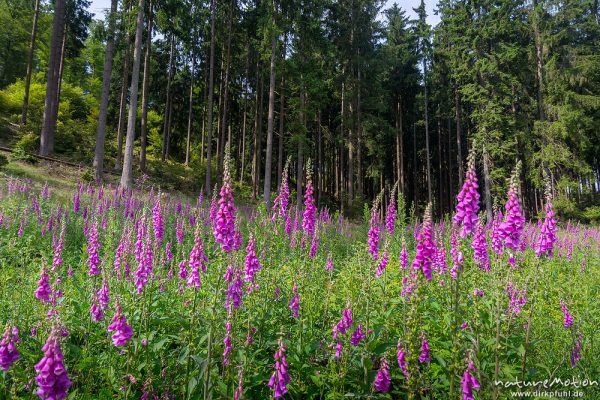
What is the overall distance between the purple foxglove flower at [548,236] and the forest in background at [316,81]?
16265 millimetres

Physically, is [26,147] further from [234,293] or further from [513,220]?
[513,220]

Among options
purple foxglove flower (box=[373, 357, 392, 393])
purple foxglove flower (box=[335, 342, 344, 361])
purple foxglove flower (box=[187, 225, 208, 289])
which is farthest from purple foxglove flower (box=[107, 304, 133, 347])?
purple foxglove flower (box=[373, 357, 392, 393])

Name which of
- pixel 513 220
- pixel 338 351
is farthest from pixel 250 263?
pixel 513 220

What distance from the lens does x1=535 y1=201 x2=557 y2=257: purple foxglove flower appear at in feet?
13.1

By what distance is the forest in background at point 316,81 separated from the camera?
21.7 m

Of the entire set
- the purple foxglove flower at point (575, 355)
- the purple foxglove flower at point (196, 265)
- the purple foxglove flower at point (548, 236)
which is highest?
the purple foxglove flower at point (548, 236)

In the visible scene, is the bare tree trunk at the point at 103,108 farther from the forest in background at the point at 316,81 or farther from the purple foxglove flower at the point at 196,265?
the purple foxglove flower at the point at 196,265

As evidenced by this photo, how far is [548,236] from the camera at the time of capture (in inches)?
159

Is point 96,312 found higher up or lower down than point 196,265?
lower down

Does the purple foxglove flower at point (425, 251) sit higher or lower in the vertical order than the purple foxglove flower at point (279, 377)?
higher

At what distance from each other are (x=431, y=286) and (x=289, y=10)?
20.7m

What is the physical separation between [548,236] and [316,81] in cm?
1859

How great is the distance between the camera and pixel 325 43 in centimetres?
2253

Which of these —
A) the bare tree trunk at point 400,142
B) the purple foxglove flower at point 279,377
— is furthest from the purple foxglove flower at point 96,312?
the bare tree trunk at point 400,142
